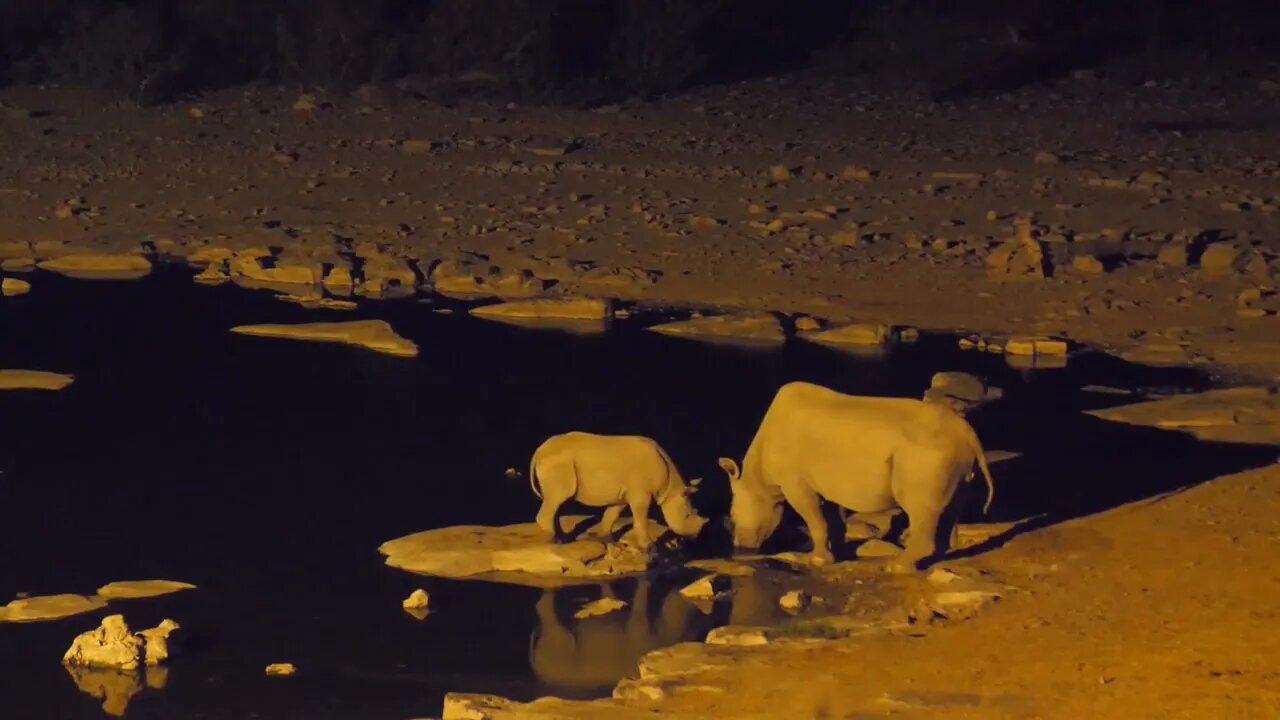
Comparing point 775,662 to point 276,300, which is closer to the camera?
point 775,662

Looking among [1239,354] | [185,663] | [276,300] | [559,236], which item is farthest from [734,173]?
[185,663]

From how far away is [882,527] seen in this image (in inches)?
379

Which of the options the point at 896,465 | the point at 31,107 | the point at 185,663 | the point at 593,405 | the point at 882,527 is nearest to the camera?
the point at 185,663

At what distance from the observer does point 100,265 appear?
16.4m

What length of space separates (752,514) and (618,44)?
14144 mm

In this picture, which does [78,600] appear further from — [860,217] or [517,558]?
[860,217]

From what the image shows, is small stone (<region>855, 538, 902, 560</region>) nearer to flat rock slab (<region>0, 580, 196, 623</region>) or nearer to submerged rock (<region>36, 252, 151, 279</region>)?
flat rock slab (<region>0, 580, 196, 623</region>)

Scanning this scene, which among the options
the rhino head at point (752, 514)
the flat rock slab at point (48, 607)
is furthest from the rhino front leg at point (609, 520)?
the flat rock slab at point (48, 607)

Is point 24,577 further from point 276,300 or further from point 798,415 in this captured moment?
point 276,300

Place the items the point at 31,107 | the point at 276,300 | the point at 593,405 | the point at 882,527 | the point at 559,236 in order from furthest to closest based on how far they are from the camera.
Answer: the point at 31,107 < the point at 559,236 < the point at 276,300 < the point at 593,405 < the point at 882,527

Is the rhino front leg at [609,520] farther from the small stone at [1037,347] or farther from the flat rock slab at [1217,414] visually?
the small stone at [1037,347]

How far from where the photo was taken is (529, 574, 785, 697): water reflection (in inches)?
317

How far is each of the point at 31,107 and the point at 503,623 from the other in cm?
1527

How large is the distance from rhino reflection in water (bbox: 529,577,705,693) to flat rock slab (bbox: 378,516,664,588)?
147 mm
